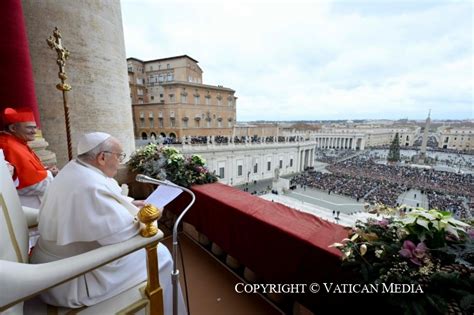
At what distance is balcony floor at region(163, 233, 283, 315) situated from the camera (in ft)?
5.39

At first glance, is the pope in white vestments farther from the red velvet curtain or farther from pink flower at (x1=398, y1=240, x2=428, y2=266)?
the red velvet curtain

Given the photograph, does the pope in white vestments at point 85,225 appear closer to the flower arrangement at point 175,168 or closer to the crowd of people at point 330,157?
the flower arrangement at point 175,168

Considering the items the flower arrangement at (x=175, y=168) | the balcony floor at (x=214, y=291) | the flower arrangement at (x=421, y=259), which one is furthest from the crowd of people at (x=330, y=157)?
the flower arrangement at (x=421, y=259)

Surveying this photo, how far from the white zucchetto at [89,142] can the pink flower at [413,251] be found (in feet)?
4.94

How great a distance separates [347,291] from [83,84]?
684 centimetres

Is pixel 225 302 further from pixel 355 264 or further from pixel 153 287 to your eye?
pixel 355 264

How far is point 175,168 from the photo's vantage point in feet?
8.76

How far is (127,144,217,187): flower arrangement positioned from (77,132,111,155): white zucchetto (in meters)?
1.39

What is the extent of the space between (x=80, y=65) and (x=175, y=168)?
486 cm

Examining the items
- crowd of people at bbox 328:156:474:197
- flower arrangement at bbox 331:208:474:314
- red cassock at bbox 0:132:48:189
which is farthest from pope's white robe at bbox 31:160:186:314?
crowd of people at bbox 328:156:474:197

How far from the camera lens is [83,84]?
5410 millimetres

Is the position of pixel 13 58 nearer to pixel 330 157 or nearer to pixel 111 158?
pixel 111 158

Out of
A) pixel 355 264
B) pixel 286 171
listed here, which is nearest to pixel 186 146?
pixel 286 171

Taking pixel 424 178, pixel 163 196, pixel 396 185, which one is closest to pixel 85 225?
pixel 163 196
